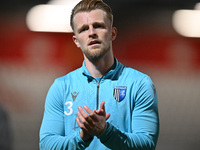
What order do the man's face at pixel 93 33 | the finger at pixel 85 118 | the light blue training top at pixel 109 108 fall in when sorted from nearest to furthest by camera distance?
the finger at pixel 85 118, the light blue training top at pixel 109 108, the man's face at pixel 93 33

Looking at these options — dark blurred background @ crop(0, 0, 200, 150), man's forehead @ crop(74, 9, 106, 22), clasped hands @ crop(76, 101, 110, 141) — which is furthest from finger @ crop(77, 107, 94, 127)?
dark blurred background @ crop(0, 0, 200, 150)

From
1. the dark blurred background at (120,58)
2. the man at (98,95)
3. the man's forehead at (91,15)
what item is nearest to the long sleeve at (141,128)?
the man at (98,95)

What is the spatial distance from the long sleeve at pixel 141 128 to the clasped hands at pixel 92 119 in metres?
0.03

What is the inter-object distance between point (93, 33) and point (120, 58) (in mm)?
442

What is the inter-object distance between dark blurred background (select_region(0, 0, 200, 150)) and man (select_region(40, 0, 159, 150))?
36 cm

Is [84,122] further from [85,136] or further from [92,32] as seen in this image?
[92,32]

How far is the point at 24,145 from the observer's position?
133cm

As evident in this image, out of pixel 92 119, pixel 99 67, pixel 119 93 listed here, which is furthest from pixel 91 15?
pixel 92 119

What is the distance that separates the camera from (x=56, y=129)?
36.3 inches

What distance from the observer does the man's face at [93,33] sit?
95 cm

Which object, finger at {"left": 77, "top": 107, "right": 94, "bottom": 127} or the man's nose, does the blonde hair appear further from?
finger at {"left": 77, "top": 107, "right": 94, "bottom": 127}

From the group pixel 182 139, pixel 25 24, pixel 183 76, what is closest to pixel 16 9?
pixel 25 24

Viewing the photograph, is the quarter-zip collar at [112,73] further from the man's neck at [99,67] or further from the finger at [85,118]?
the finger at [85,118]

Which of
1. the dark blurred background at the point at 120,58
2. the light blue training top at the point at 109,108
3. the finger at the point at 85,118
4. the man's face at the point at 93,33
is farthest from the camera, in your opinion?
the dark blurred background at the point at 120,58
